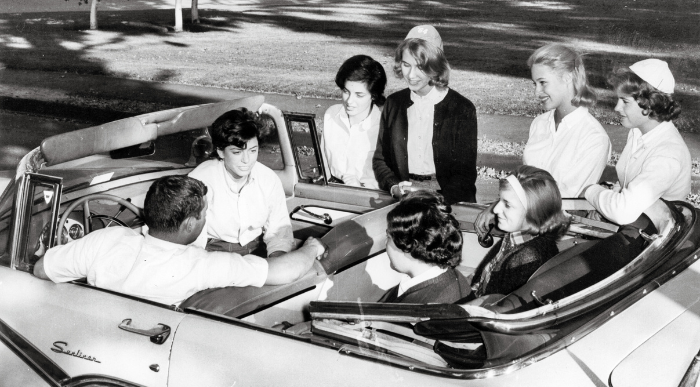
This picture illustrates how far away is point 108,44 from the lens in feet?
50.9

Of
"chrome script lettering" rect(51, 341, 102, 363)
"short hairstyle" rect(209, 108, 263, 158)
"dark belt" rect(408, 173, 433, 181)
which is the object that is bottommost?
"chrome script lettering" rect(51, 341, 102, 363)

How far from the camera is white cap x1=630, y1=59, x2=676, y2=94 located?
3.11 meters

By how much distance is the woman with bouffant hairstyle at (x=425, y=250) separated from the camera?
251 centimetres

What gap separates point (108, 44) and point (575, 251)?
572 inches

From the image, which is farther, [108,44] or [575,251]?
[108,44]

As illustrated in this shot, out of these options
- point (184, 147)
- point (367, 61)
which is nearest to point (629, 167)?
point (367, 61)

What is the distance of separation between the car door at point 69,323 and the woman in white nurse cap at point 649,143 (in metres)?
1.81

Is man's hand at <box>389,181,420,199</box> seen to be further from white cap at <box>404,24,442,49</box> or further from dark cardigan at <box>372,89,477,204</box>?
white cap at <box>404,24,442,49</box>

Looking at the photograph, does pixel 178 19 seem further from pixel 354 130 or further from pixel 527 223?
pixel 527 223

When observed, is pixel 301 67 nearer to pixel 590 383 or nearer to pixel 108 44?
pixel 108 44

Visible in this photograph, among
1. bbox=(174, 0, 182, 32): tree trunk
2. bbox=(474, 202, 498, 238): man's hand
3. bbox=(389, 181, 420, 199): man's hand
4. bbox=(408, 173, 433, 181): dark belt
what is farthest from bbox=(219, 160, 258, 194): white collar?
bbox=(174, 0, 182, 32): tree trunk

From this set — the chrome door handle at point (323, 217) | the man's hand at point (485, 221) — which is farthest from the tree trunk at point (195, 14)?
the man's hand at point (485, 221)

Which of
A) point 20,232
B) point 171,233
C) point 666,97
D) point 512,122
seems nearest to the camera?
point 171,233

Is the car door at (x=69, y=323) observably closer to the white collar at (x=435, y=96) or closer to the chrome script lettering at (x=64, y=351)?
the chrome script lettering at (x=64, y=351)
